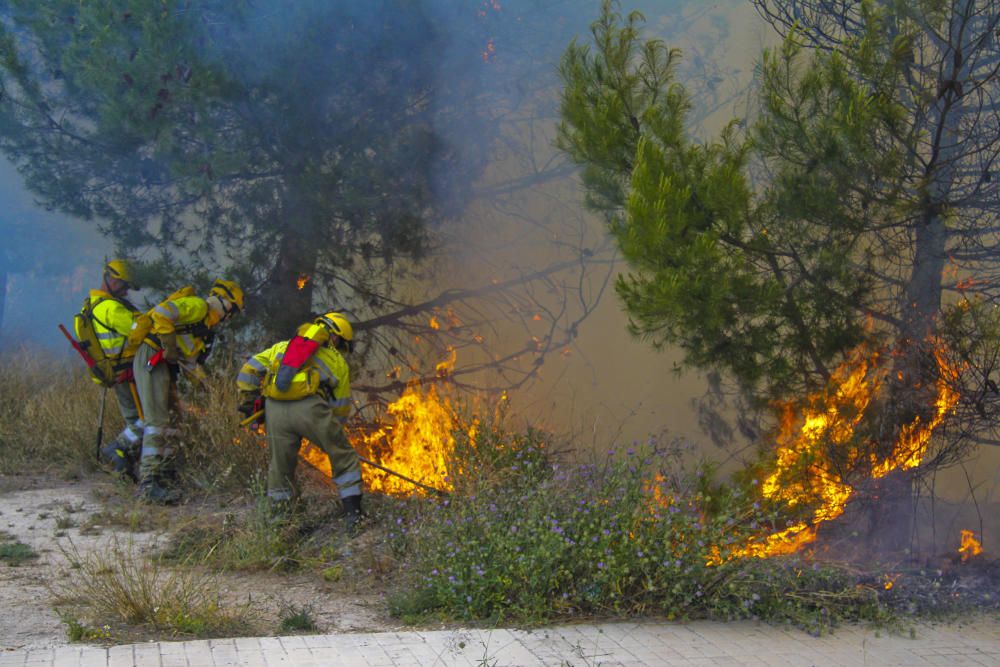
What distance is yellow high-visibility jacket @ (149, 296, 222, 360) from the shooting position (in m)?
7.46

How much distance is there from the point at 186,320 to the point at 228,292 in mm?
398

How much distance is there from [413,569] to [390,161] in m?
3.87

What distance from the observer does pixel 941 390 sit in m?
5.55

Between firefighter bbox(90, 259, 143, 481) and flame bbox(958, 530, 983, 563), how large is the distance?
18.7ft

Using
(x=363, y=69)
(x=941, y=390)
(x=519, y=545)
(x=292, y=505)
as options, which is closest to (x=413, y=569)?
(x=519, y=545)

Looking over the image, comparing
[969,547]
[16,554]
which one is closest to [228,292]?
[16,554]

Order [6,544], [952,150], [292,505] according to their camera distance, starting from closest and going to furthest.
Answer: [952,150], [6,544], [292,505]

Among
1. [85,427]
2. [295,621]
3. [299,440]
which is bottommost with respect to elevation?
[295,621]

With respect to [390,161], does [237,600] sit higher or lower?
lower

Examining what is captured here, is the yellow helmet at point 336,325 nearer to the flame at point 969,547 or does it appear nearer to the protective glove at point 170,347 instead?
the protective glove at point 170,347

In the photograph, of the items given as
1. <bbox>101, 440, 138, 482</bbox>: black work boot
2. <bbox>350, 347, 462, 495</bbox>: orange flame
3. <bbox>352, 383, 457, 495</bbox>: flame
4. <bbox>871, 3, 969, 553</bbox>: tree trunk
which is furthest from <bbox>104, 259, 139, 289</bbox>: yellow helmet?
<bbox>871, 3, 969, 553</bbox>: tree trunk

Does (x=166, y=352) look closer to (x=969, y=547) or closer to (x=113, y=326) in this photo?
(x=113, y=326)

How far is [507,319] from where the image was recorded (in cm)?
870

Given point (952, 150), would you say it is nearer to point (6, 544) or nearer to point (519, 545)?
point (519, 545)
